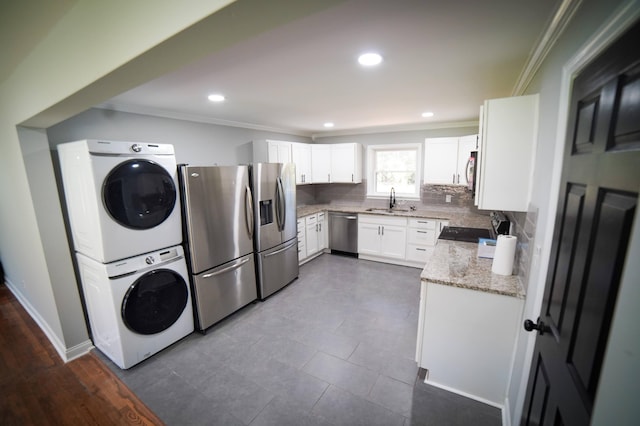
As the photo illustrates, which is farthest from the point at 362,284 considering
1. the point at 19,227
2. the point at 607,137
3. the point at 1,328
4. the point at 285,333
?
the point at 1,328

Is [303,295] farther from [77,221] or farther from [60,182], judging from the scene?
[60,182]

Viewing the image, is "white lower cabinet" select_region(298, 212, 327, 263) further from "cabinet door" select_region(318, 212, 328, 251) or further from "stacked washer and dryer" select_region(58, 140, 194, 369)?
"stacked washer and dryer" select_region(58, 140, 194, 369)

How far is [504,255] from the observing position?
1906 millimetres

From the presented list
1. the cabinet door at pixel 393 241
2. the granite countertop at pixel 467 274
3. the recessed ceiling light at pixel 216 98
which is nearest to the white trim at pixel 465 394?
the granite countertop at pixel 467 274

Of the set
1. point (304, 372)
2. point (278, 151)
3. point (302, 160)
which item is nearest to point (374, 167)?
point (302, 160)

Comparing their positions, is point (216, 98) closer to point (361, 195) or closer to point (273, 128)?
point (273, 128)

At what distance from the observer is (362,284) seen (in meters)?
3.81

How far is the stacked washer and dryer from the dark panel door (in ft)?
9.03

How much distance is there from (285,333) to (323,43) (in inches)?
102

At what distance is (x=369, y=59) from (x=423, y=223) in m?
3.12

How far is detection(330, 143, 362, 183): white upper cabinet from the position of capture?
4883 millimetres

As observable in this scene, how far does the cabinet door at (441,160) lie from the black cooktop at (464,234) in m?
1.05

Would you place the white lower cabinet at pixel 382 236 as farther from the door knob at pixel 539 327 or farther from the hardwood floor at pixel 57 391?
the hardwood floor at pixel 57 391

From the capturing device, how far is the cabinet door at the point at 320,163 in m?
5.05
